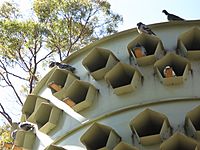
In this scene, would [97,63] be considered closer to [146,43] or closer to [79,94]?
[79,94]

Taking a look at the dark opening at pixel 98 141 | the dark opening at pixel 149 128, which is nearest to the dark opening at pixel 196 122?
the dark opening at pixel 149 128

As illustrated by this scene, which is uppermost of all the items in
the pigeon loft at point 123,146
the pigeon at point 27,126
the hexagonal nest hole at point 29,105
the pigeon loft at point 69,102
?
the pigeon loft at point 69,102

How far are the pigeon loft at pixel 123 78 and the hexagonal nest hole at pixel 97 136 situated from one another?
627mm

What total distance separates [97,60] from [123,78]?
56 cm

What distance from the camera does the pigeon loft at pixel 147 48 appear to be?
5545 millimetres

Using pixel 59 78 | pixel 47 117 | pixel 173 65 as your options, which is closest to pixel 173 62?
pixel 173 65

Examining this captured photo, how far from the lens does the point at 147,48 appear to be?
571 cm

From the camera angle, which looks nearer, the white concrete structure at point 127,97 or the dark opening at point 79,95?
the white concrete structure at point 127,97

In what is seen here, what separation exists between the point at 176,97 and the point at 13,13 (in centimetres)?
839

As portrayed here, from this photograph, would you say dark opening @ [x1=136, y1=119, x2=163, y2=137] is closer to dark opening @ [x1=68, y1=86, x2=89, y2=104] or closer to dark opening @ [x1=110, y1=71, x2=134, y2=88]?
dark opening @ [x1=110, y1=71, x2=134, y2=88]

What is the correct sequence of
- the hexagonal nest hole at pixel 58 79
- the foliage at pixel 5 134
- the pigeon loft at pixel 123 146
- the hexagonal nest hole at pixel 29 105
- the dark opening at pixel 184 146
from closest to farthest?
the dark opening at pixel 184 146 < the pigeon loft at pixel 123 146 < the hexagonal nest hole at pixel 58 79 < the hexagonal nest hole at pixel 29 105 < the foliage at pixel 5 134

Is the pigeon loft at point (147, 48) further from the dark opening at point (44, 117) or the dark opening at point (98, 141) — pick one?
the dark opening at point (44, 117)

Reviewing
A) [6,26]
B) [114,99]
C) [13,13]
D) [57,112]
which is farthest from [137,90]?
[13,13]

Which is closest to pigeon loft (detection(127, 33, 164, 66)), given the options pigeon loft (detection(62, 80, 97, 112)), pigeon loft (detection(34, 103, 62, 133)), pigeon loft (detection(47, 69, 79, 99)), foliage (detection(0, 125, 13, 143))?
pigeon loft (detection(62, 80, 97, 112))
